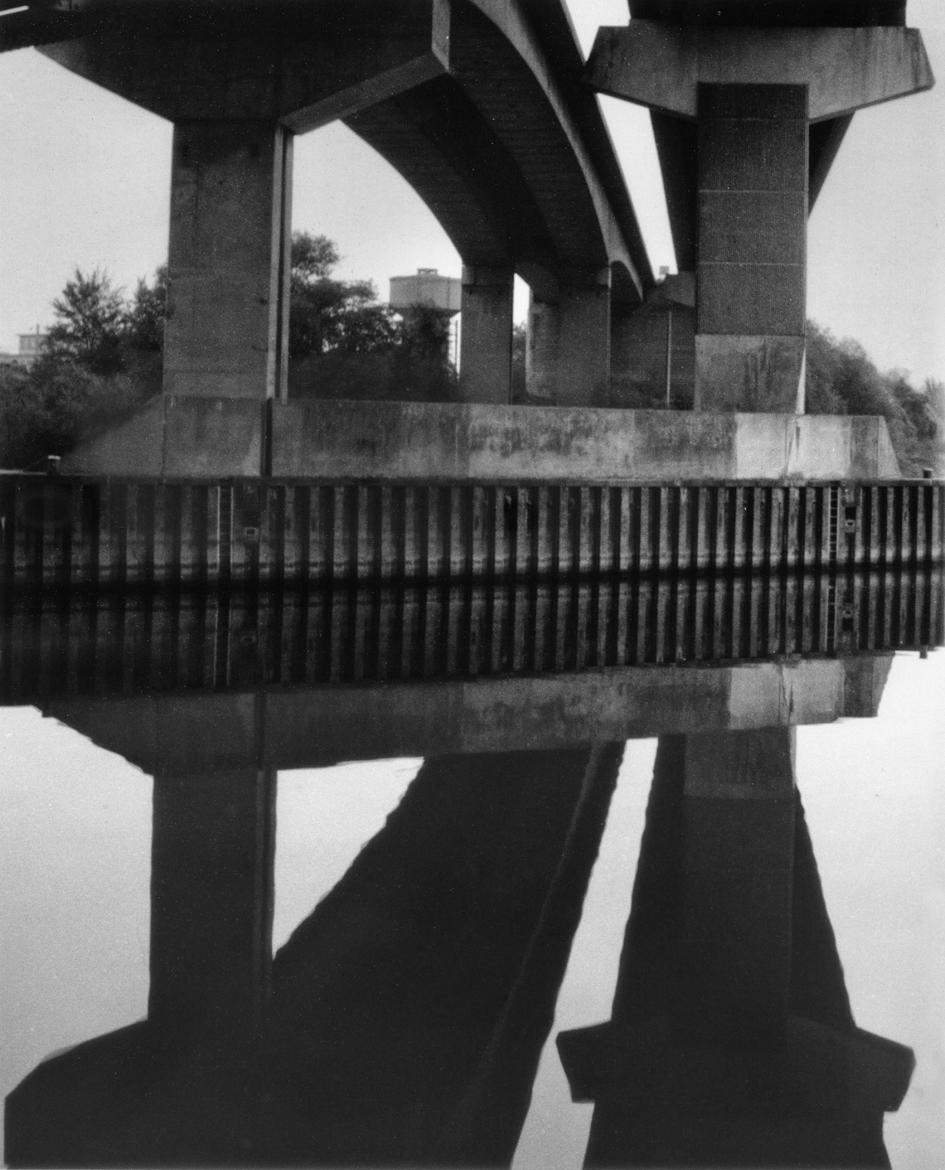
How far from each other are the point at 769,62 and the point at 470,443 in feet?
26.8

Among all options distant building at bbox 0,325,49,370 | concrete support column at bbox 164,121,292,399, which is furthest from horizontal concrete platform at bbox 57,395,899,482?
distant building at bbox 0,325,49,370

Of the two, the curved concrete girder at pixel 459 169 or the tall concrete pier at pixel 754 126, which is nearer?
the tall concrete pier at pixel 754 126

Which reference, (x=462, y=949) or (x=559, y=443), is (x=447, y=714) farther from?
(x=559, y=443)

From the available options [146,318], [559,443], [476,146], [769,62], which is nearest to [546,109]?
[769,62]

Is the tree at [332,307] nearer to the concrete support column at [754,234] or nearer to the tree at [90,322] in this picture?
the tree at [90,322]

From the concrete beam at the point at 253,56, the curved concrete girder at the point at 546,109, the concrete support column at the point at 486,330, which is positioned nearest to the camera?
the concrete beam at the point at 253,56

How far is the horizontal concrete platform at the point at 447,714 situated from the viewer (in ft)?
29.8

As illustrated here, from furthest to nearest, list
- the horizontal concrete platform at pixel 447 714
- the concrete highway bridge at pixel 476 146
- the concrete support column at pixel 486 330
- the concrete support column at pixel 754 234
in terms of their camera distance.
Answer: the concrete support column at pixel 486 330 < the concrete support column at pixel 754 234 < the concrete highway bridge at pixel 476 146 < the horizontal concrete platform at pixel 447 714

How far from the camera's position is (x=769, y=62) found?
2325 centimetres

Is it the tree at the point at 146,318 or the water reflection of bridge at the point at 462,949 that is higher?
the tree at the point at 146,318

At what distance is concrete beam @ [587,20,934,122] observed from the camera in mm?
23250

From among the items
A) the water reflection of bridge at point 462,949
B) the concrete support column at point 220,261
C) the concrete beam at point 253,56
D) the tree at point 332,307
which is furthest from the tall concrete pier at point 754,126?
the tree at point 332,307

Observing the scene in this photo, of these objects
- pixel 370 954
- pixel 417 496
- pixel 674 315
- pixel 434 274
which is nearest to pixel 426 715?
pixel 370 954

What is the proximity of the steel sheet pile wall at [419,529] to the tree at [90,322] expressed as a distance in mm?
37890
